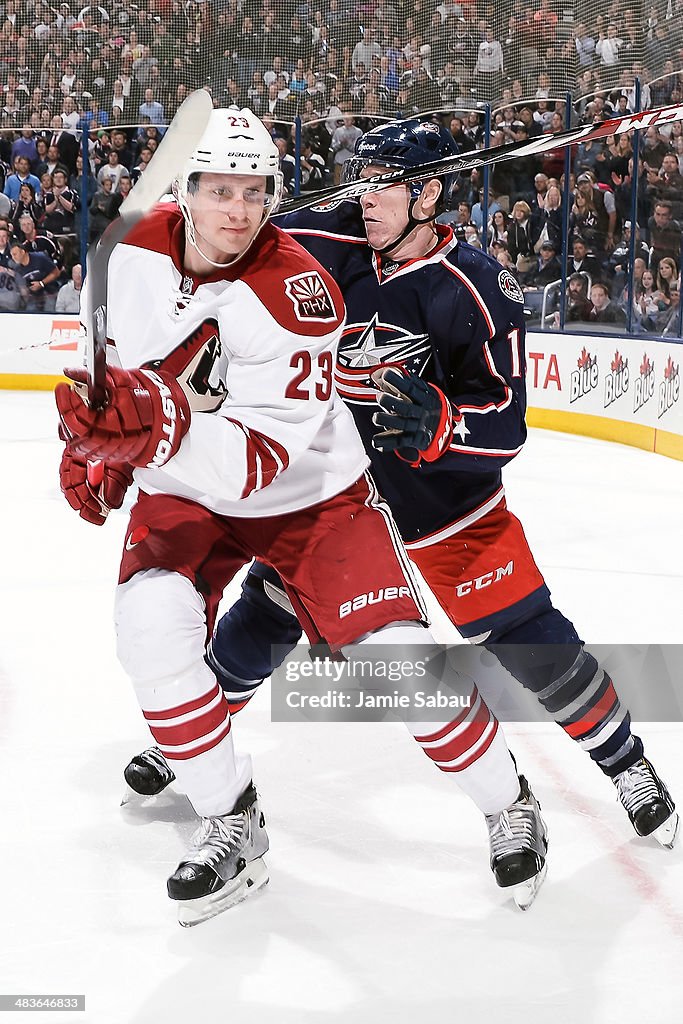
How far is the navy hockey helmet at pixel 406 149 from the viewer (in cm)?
182

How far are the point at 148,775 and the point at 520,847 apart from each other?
653 millimetres

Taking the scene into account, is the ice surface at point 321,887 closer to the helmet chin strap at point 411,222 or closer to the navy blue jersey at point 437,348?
the navy blue jersey at point 437,348

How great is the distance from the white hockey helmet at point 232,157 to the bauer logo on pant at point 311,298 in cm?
9

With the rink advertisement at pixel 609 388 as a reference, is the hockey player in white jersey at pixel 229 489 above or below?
above

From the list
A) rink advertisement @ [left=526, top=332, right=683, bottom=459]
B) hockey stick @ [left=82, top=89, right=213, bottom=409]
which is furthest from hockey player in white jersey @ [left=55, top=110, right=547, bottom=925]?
rink advertisement @ [left=526, top=332, right=683, bottom=459]

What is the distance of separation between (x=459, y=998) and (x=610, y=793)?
0.72m

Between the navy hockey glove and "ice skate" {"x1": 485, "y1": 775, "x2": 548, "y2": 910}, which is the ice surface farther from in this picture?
the navy hockey glove

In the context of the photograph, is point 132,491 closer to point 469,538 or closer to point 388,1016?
point 469,538

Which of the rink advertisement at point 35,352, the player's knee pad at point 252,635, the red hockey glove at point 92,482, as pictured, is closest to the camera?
the red hockey glove at point 92,482

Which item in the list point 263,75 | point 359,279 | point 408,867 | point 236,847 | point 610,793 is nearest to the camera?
point 236,847

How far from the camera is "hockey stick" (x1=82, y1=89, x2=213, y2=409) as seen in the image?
1179mm

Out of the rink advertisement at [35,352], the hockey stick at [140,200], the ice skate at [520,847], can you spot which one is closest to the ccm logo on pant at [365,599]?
the ice skate at [520,847]

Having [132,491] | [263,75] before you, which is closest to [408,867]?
[132,491]

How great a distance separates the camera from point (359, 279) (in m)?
1.87
